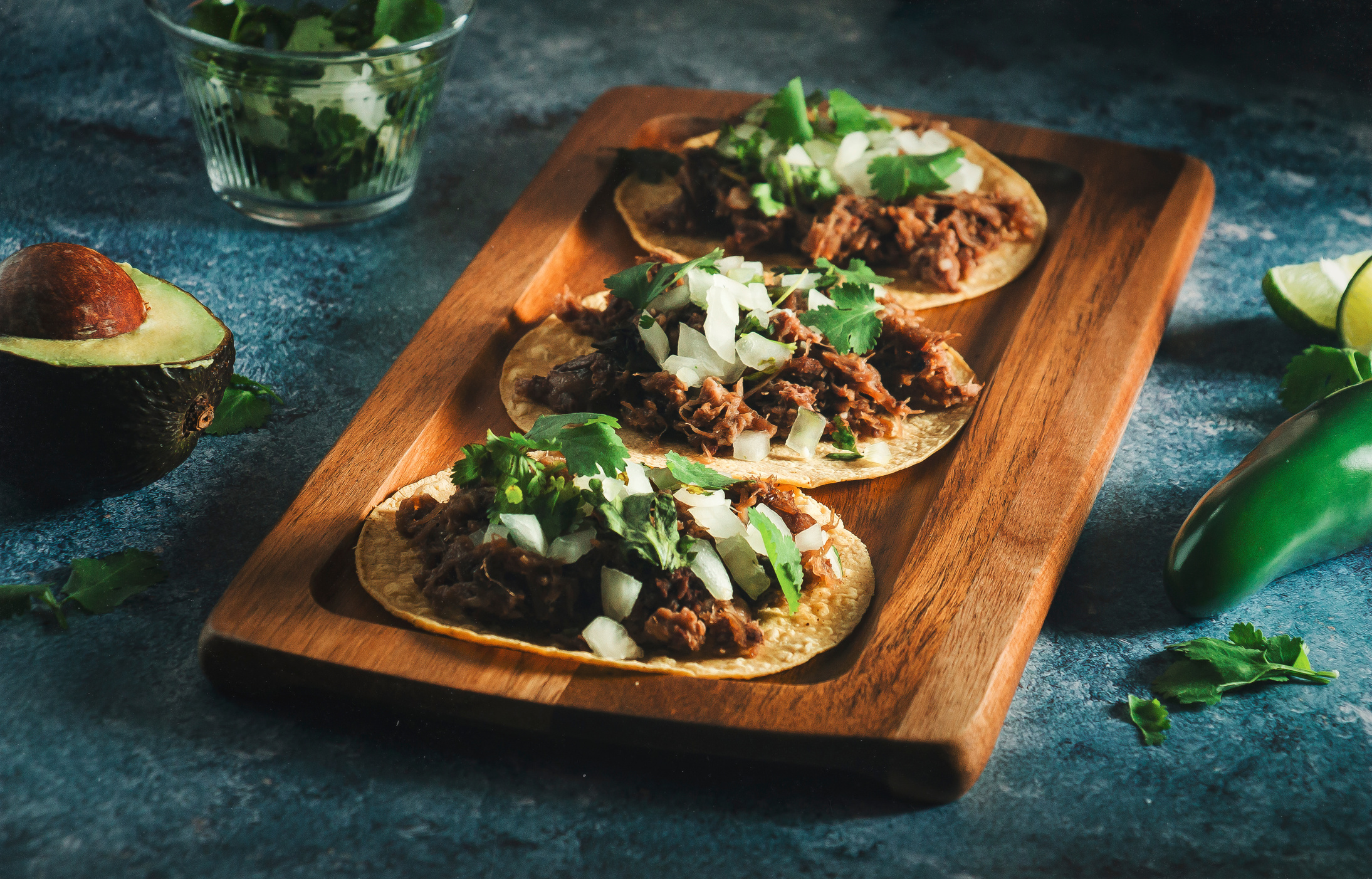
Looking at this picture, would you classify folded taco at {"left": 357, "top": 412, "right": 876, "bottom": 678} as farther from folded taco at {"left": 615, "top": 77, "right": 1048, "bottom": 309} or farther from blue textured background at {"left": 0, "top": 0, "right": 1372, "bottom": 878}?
folded taco at {"left": 615, "top": 77, "right": 1048, "bottom": 309}

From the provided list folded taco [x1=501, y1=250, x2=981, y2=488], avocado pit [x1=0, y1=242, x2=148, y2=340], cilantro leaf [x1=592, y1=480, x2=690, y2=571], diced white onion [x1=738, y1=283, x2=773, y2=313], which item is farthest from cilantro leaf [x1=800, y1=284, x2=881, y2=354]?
avocado pit [x1=0, y1=242, x2=148, y2=340]

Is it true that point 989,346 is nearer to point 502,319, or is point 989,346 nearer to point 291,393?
point 502,319

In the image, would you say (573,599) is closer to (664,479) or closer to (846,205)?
(664,479)

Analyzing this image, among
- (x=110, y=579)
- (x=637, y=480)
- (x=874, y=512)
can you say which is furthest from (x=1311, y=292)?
(x=110, y=579)

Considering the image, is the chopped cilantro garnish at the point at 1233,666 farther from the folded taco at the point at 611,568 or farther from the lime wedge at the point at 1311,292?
the lime wedge at the point at 1311,292

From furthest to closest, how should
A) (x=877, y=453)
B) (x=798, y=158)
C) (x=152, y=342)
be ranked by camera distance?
(x=798, y=158), (x=877, y=453), (x=152, y=342)
